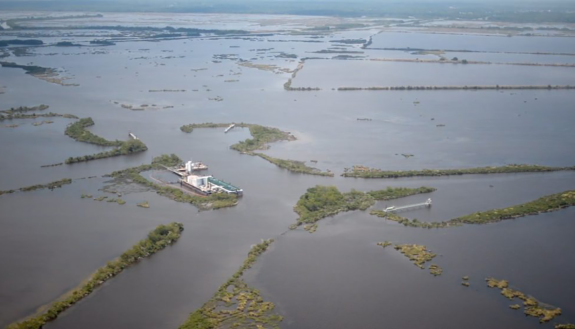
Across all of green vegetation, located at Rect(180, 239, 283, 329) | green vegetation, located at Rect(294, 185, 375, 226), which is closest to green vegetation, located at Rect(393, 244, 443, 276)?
green vegetation, located at Rect(294, 185, 375, 226)

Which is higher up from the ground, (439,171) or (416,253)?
(439,171)

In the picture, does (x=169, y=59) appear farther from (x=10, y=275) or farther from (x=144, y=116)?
(x=10, y=275)

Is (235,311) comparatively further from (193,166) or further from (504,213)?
(193,166)

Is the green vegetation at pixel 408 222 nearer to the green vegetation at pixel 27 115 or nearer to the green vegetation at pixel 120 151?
the green vegetation at pixel 120 151

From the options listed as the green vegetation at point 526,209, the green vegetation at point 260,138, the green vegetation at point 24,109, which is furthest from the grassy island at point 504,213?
the green vegetation at point 24,109

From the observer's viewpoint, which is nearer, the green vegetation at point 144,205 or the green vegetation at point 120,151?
the green vegetation at point 144,205

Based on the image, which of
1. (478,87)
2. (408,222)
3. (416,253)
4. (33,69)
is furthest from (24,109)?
(478,87)
